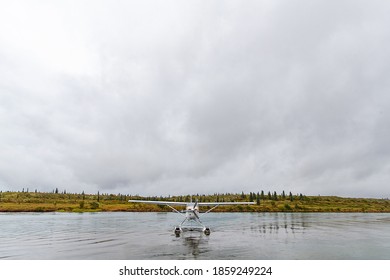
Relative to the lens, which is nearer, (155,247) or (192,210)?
(155,247)

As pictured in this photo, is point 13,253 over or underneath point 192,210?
underneath

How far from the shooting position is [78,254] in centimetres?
2294

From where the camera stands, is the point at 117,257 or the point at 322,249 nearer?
the point at 117,257

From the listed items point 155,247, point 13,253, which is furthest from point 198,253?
point 13,253

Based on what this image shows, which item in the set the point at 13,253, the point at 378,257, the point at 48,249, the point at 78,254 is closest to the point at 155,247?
the point at 78,254

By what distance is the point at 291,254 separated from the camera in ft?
76.7

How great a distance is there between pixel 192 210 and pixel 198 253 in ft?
47.4

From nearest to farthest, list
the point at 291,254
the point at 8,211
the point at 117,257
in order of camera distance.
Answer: the point at 117,257
the point at 291,254
the point at 8,211
